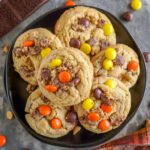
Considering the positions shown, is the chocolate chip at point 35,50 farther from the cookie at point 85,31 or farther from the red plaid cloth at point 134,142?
the red plaid cloth at point 134,142

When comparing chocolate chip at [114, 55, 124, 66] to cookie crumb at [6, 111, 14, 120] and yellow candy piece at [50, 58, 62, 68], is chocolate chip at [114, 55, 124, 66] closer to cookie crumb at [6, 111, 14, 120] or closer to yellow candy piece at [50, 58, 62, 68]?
yellow candy piece at [50, 58, 62, 68]

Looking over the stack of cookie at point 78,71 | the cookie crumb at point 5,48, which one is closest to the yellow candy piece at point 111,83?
the stack of cookie at point 78,71

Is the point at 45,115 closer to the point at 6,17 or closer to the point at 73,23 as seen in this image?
the point at 73,23

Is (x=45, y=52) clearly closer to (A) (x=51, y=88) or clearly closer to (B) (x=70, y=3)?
(A) (x=51, y=88)

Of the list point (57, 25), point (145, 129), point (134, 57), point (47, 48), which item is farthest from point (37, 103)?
point (145, 129)

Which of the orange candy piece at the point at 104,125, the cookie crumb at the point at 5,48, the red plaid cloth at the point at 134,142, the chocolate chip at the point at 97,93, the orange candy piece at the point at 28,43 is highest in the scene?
the orange candy piece at the point at 28,43

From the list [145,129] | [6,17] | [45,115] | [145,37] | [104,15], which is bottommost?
[145,129]
